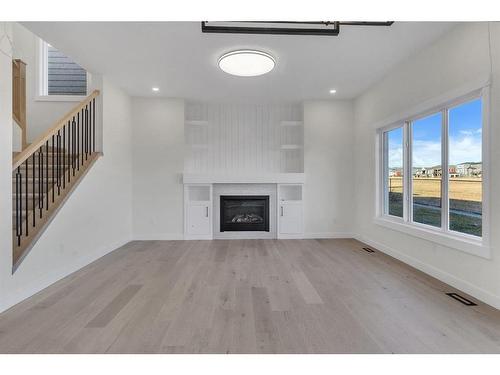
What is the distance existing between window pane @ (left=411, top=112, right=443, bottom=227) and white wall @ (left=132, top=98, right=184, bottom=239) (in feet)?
13.1

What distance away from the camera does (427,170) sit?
347cm

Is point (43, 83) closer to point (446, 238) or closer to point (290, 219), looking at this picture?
point (290, 219)

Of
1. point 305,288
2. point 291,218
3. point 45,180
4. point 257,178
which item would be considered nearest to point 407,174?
point 291,218

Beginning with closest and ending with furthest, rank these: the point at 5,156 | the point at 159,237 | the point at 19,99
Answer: the point at 5,156
the point at 19,99
the point at 159,237

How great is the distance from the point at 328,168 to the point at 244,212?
1951 mm

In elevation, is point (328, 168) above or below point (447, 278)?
above

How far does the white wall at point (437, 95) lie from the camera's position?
236cm

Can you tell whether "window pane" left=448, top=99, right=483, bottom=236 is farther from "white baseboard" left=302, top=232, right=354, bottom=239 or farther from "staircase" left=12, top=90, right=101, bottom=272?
"staircase" left=12, top=90, right=101, bottom=272

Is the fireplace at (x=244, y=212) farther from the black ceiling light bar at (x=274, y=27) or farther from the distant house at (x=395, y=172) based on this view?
the black ceiling light bar at (x=274, y=27)

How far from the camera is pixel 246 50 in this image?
3.18 m

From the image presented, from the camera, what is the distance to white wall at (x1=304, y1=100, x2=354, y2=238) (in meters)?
5.36

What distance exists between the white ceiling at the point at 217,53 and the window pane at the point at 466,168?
955 millimetres

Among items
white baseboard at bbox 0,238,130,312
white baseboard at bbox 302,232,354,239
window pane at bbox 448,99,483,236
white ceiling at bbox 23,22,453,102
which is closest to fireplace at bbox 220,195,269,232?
white baseboard at bbox 302,232,354,239
